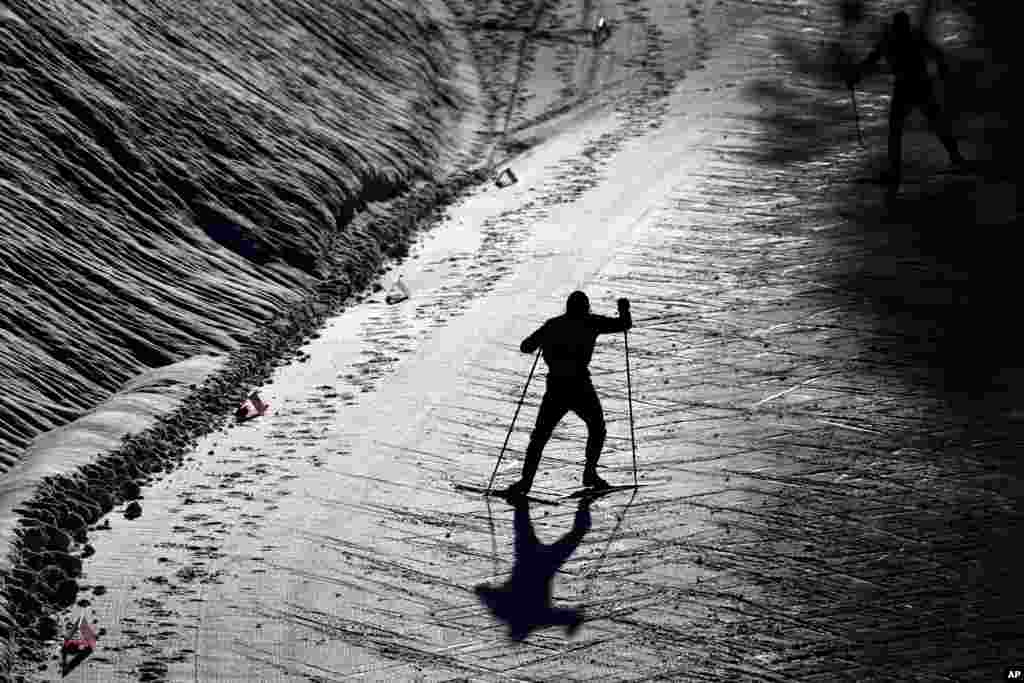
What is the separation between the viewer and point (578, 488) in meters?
10.4

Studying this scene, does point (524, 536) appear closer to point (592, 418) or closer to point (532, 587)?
point (532, 587)

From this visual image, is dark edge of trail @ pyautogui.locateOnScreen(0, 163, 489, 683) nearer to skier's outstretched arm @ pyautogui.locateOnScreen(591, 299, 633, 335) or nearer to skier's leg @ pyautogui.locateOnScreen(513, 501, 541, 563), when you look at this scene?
skier's leg @ pyautogui.locateOnScreen(513, 501, 541, 563)

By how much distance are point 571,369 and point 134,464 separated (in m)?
3.46

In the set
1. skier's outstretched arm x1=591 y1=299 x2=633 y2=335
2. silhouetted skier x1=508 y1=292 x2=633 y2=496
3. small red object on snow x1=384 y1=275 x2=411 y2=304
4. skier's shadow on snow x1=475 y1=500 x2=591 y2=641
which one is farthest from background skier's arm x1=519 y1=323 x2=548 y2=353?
small red object on snow x1=384 y1=275 x2=411 y2=304

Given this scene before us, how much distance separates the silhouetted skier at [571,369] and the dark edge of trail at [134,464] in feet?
9.79

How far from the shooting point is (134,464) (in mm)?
10875

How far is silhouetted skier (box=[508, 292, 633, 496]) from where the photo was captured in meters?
10.0

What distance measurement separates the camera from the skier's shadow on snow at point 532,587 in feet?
27.6

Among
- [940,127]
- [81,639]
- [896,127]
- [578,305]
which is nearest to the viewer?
[81,639]

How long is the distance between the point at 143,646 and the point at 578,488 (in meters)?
3.48

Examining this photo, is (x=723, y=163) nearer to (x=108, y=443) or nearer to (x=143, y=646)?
(x=108, y=443)

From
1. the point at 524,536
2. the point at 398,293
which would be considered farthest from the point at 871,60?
the point at 524,536

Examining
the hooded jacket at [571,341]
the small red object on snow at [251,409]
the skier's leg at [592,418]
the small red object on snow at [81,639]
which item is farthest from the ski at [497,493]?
the small red object on snow at [81,639]

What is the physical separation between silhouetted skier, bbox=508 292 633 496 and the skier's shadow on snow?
0.50 meters
